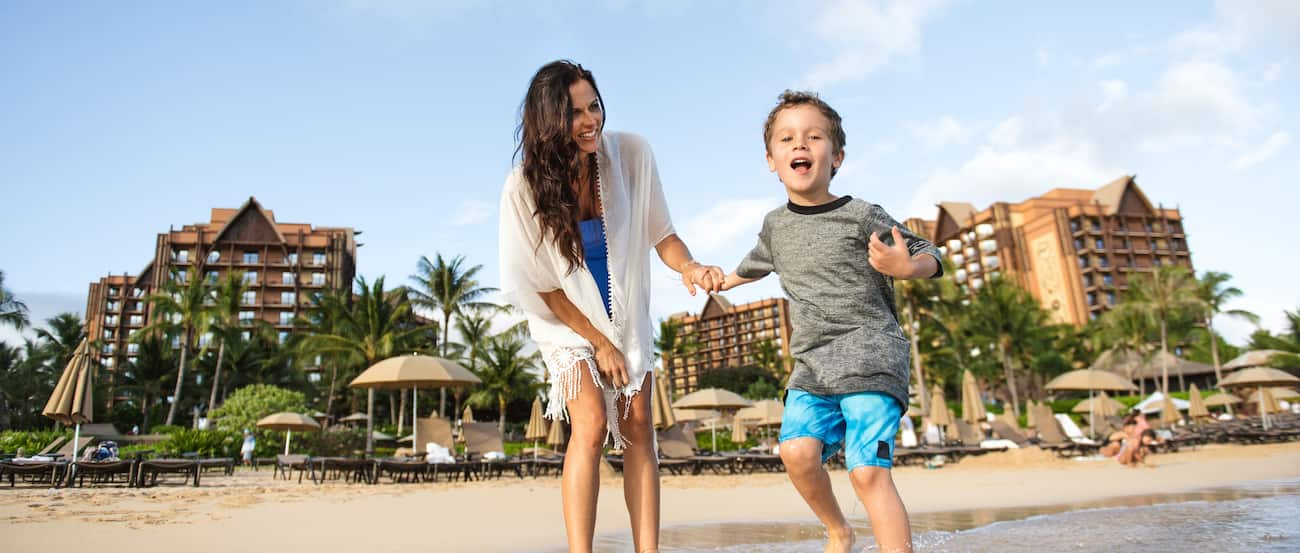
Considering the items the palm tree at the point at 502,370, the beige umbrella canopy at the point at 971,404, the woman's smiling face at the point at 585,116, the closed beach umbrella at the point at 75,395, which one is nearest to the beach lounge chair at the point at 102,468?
the closed beach umbrella at the point at 75,395

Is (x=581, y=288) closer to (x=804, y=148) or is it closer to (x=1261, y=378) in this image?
(x=804, y=148)

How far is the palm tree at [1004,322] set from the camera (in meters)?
47.3

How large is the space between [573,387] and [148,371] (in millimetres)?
59378

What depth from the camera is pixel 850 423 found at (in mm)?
2328

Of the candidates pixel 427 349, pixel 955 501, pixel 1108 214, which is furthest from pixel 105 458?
pixel 1108 214

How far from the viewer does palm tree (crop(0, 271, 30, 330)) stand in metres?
34.8

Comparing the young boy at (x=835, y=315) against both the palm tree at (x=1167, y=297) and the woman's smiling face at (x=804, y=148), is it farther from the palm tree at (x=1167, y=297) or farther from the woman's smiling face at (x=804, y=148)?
the palm tree at (x=1167, y=297)

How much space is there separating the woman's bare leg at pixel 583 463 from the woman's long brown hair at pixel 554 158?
40 cm

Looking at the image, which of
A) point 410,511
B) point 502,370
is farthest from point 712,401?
point 502,370

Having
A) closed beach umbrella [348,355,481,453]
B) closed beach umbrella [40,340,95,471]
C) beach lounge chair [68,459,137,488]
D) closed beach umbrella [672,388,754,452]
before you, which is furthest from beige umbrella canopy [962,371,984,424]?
closed beach umbrella [40,340,95,471]

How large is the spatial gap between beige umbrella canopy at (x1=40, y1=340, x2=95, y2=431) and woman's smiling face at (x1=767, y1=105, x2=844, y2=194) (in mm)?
14303

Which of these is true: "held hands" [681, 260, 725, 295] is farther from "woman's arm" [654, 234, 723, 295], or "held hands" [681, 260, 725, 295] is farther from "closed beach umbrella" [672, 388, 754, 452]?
"closed beach umbrella" [672, 388, 754, 452]

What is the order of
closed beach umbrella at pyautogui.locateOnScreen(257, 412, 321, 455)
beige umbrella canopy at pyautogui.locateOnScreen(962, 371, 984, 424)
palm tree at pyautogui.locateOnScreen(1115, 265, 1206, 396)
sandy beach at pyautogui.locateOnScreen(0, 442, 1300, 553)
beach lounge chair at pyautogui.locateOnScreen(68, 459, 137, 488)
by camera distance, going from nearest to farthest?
sandy beach at pyautogui.locateOnScreen(0, 442, 1300, 553), beach lounge chair at pyautogui.locateOnScreen(68, 459, 137, 488), beige umbrella canopy at pyautogui.locateOnScreen(962, 371, 984, 424), closed beach umbrella at pyautogui.locateOnScreen(257, 412, 321, 455), palm tree at pyautogui.locateOnScreen(1115, 265, 1206, 396)

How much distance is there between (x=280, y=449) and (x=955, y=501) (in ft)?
82.5
